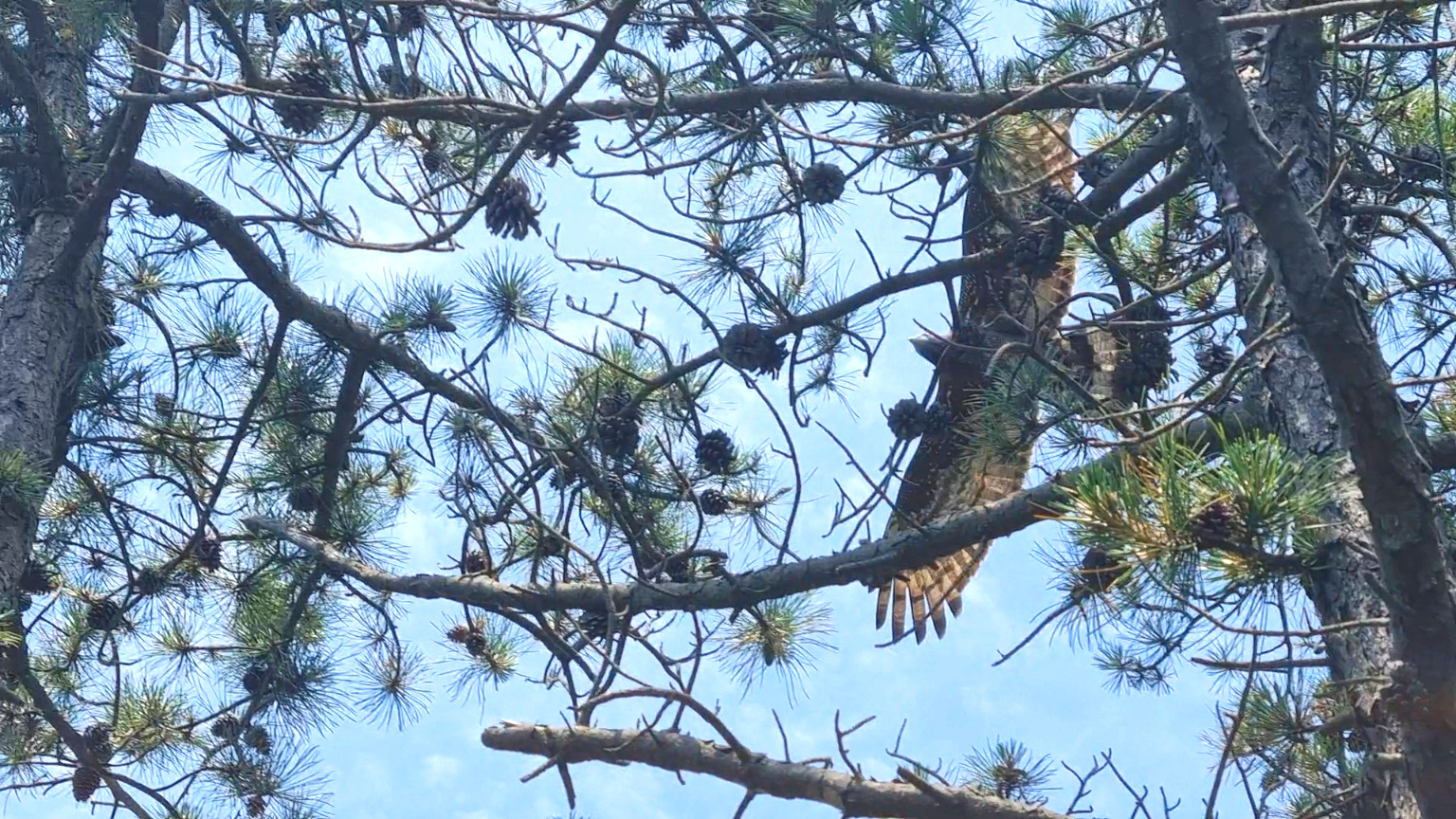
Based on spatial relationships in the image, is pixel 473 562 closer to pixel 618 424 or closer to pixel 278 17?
pixel 618 424

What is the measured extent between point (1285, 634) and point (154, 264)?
346 centimetres

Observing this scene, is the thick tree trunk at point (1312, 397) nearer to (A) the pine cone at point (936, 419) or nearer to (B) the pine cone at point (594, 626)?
(A) the pine cone at point (936, 419)

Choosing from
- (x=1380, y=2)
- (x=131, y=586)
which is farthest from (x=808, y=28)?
(x=131, y=586)

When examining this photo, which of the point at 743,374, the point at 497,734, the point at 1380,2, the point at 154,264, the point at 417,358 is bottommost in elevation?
the point at 497,734

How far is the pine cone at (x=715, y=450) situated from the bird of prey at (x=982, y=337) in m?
0.46

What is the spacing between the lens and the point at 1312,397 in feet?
7.48

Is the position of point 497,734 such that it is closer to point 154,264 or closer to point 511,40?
point 511,40

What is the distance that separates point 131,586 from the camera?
3883mm

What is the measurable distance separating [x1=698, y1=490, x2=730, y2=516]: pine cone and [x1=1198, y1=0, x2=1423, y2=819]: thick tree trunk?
1.54 meters

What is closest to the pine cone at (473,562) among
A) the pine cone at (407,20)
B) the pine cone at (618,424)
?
the pine cone at (618,424)

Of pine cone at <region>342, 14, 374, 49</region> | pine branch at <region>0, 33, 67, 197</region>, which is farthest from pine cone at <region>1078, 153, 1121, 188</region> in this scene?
pine branch at <region>0, 33, 67, 197</region>

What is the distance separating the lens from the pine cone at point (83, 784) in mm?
3578

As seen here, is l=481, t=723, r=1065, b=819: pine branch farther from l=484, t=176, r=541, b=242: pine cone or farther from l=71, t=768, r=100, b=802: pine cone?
l=71, t=768, r=100, b=802: pine cone

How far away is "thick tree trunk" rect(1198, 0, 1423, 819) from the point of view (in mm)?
1951
